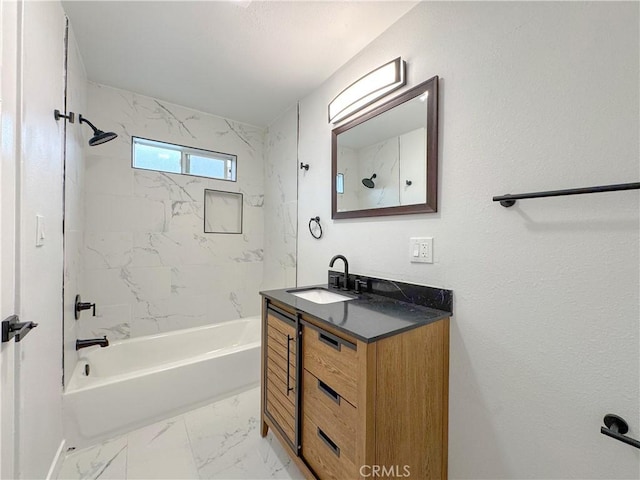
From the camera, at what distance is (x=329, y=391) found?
1144 mm

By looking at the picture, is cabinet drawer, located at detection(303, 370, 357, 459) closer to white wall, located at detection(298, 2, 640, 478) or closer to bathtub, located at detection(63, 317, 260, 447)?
white wall, located at detection(298, 2, 640, 478)

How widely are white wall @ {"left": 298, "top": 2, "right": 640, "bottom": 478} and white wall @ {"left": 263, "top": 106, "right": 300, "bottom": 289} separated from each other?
1.34 meters

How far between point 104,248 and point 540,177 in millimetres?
2936

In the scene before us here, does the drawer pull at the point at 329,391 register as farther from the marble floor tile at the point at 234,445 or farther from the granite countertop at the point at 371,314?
the marble floor tile at the point at 234,445

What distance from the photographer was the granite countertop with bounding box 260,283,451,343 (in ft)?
3.37

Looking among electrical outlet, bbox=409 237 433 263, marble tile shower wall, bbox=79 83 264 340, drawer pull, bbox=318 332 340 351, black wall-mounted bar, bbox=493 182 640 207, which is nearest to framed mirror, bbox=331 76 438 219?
electrical outlet, bbox=409 237 433 263

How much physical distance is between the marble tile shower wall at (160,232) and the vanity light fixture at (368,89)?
4.78 ft

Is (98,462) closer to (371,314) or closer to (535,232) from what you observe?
(371,314)

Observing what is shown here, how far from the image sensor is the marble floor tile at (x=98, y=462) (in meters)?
1.41

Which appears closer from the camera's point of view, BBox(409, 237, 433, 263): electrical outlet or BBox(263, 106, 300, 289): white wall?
BBox(409, 237, 433, 263): electrical outlet

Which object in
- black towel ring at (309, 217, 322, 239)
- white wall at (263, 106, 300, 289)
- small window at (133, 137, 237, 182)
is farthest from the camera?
white wall at (263, 106, 300, 289)

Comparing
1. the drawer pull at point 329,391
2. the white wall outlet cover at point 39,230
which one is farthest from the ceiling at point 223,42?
the drawer pull at point 329,391

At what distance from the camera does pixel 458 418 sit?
1229 millimetres

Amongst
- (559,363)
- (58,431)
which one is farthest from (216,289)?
(559,363)
